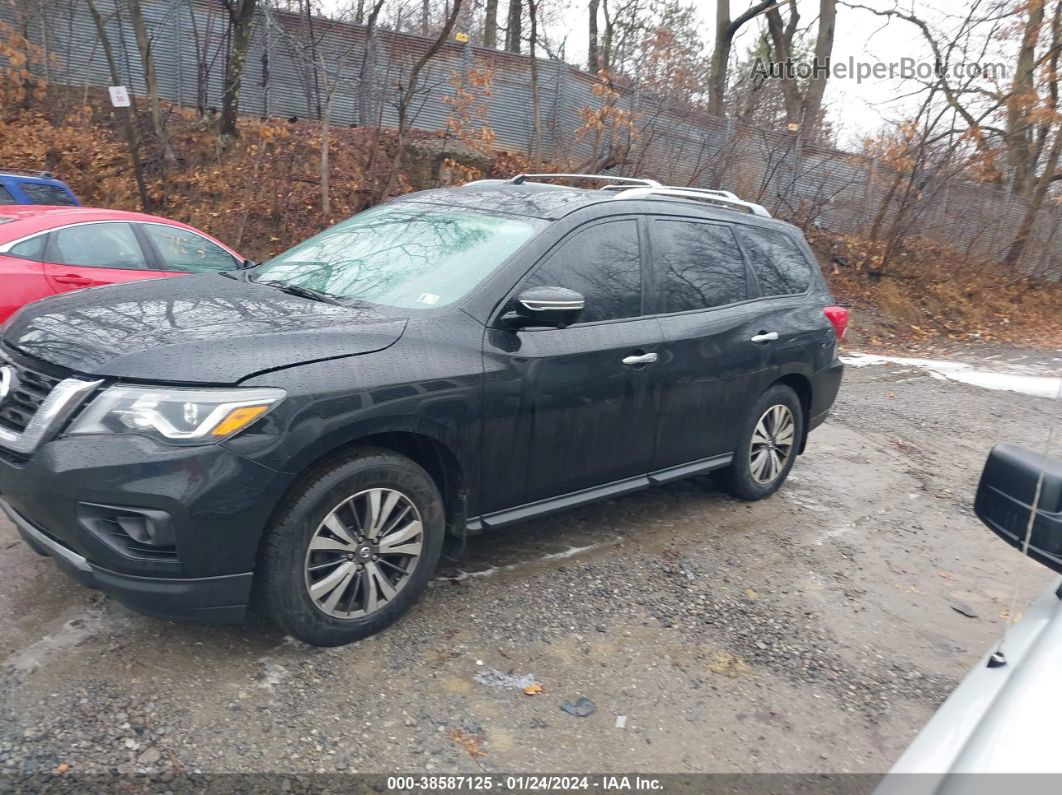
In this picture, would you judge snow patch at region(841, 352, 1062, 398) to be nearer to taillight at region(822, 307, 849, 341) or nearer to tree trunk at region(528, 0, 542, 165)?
taillight at region(822, 307, 849, 341)

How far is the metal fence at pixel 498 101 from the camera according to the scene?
48.5ft

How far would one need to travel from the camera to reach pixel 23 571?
3715mm

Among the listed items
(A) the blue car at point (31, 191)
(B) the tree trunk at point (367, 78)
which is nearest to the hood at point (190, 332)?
(A) the blue car at point (31, 191)

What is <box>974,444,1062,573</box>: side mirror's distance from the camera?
207 centimetres

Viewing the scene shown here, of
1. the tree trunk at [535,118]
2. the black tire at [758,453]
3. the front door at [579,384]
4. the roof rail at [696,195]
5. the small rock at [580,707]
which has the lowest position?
the small rock at [580,707]

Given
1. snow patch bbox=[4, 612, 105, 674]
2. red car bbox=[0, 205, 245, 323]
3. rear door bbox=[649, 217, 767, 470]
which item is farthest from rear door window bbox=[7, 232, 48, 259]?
rear door bbox=[649, 217, 767, 470]

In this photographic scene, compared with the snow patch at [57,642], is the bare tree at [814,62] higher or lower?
higher

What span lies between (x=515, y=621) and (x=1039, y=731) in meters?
2.40

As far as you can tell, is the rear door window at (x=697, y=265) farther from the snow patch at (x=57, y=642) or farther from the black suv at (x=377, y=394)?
the snow patch at (x=57, y=642)

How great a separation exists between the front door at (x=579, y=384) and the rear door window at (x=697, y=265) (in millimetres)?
210

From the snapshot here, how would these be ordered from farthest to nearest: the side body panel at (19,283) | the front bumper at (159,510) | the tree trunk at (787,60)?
the tree trunk at (787,60), the side body panel at (19,283), the front bumper at (159,510)

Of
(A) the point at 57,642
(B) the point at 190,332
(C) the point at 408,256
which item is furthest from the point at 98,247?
(A) the point at 57,642

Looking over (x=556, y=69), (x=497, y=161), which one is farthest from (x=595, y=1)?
(x=497, y=161)

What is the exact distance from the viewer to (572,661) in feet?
11.3
